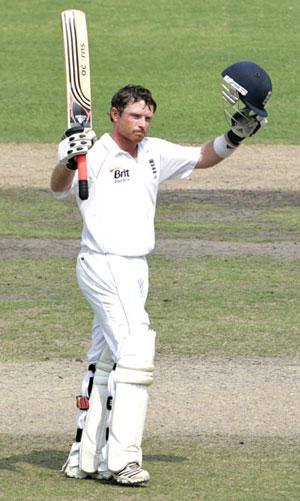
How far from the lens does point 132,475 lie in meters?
7.70

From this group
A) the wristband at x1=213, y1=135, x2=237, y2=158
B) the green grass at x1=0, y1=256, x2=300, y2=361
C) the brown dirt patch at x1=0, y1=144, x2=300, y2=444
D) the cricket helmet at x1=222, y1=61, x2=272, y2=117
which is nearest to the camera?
the cricket helmet at x1=222, y1=61, x2=272, y2=117

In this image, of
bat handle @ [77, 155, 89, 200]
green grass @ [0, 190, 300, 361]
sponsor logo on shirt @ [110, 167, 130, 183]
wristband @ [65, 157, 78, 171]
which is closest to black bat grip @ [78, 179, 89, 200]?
bat handle @ [77, 155, 89, 200]

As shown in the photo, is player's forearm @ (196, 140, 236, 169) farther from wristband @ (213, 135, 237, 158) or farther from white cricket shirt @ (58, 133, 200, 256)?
white cricket shirt @ (58, 133, 200, 256)

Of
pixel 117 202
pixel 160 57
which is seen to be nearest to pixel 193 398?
pixel 117 202

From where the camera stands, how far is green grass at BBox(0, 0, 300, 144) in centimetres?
2470

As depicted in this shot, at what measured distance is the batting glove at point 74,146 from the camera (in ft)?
25.1

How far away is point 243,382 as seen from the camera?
9.95 meters

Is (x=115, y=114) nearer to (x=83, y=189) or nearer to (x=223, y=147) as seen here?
(x=83, y=189)

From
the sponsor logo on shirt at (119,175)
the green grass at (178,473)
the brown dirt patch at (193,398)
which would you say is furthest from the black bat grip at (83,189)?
the brown dirt patch at (193,398)

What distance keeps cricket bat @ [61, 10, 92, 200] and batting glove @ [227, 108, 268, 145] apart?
832mm

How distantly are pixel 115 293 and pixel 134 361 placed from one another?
411mm

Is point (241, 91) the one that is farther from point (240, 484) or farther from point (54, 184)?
point (240, 484)

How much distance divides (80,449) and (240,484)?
0.91 metres

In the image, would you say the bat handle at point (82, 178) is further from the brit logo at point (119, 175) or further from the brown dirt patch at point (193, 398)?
the brown dirt patch at point (193, 398)
